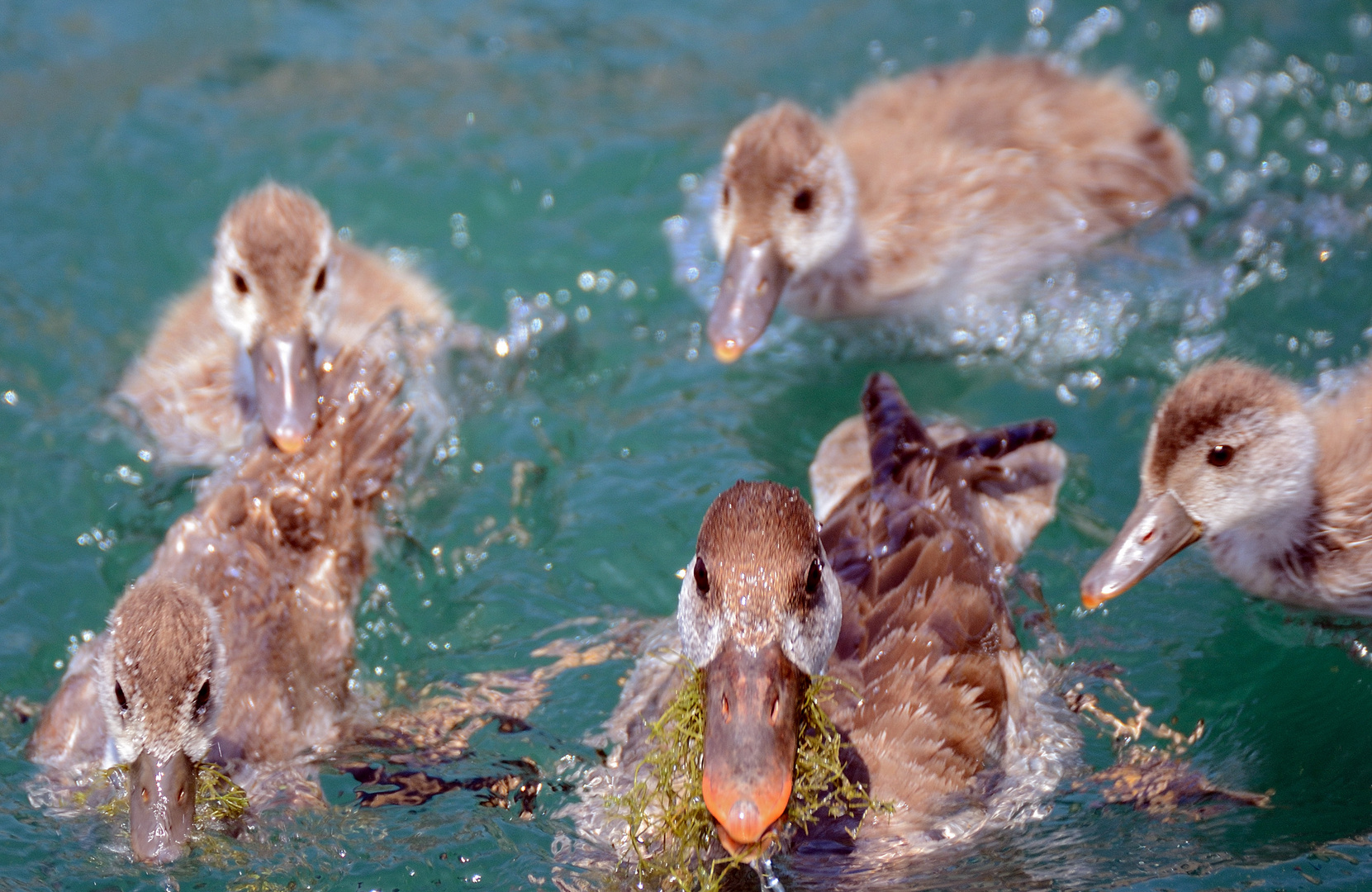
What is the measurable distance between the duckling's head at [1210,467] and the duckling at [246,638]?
268cm

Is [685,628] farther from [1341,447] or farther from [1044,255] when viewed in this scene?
[1044,255]

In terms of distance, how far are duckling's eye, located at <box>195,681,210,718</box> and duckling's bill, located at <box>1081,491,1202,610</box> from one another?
2850 millimetres

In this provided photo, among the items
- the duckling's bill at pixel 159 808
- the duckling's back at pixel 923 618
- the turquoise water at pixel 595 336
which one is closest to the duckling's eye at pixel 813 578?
the duckling's back at pixel 923 618

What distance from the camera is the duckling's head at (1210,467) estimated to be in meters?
4.32

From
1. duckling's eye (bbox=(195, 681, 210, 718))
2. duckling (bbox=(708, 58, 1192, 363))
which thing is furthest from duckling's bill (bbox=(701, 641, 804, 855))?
duckling (bbox=(708, 58, 1192, 363))

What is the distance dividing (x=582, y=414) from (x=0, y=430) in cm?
263

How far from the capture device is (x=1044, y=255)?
6199mm

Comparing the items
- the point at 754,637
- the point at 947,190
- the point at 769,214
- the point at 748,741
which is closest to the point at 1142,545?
the point at 754,637

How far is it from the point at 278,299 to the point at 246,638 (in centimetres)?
142

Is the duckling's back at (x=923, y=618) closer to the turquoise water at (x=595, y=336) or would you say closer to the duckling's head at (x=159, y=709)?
the turquoise water at (x=595, y=336)

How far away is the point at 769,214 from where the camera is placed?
17.9 ft

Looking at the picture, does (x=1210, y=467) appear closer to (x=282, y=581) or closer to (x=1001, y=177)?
(x=1001, y=177)

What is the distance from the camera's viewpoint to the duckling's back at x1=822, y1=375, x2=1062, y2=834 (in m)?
3.82

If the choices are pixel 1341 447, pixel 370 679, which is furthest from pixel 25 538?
pixel 1341 447
